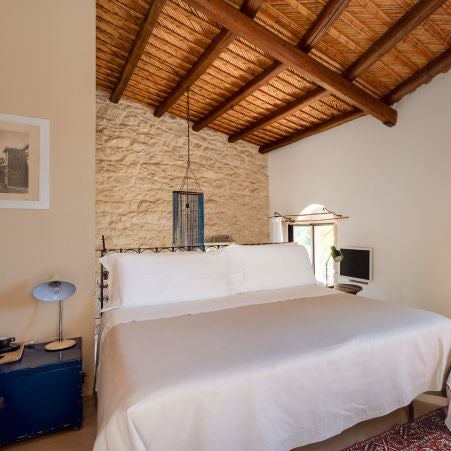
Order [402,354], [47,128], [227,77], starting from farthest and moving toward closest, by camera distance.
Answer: [227,77] < [47,128] < [402,354]

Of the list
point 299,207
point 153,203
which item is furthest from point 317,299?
point 153,203

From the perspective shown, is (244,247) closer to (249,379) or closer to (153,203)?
(249,379)

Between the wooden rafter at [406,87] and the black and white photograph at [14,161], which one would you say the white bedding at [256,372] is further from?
the wooden rafter at [406,87]

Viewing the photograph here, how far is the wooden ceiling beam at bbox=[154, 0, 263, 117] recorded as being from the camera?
8.86 feet

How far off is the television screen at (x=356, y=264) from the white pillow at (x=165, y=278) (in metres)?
2.25

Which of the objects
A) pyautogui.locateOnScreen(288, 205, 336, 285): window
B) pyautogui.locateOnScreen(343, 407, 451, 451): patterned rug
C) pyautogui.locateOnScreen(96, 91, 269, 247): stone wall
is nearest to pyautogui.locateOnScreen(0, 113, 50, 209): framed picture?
pyautogui.locateOnScreen(343, 407, 451, 451): patterned rug

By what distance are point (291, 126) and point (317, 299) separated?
344 centimetres

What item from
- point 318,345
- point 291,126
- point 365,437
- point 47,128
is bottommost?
point 365,437

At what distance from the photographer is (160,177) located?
5074 mm

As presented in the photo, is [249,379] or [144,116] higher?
[144,116]

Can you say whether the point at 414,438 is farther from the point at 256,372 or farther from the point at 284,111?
the point at 284,111

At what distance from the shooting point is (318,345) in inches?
56.5

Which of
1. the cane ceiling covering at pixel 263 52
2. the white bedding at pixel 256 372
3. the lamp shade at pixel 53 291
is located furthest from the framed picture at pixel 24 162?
the cane ceiling covering at pixel 263 52

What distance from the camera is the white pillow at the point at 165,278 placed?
85.2 inches
